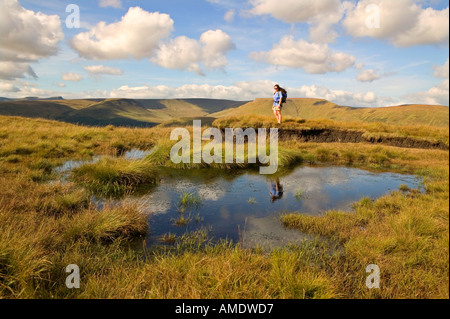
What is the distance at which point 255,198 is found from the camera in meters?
8.64

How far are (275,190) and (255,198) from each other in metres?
1.33

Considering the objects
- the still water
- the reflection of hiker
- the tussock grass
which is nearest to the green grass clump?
the still water

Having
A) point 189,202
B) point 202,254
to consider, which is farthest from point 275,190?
point 202,254

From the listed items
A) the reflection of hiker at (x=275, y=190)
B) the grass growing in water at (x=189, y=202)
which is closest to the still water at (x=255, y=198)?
the reflection of hiker at (x=275, y=190)

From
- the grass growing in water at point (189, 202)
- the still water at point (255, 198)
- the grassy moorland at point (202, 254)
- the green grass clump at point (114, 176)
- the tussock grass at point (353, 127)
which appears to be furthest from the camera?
the tussock grass at point (353, 127)

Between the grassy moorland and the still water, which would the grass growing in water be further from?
the grassy moorland

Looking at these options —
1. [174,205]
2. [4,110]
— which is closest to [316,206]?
[174,205]

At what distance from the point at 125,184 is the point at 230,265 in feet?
22.3

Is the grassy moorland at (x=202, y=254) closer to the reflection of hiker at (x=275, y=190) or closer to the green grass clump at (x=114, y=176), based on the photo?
the green grass clump at (x=114, y=176)

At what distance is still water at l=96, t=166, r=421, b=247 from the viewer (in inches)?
241

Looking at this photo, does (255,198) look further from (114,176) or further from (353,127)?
(353,127)

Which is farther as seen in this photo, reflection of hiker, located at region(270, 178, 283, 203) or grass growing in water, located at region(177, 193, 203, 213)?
reflection of hiker, located at region(270, 178, 283, 203)

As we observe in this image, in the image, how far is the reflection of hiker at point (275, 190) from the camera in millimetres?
8802
